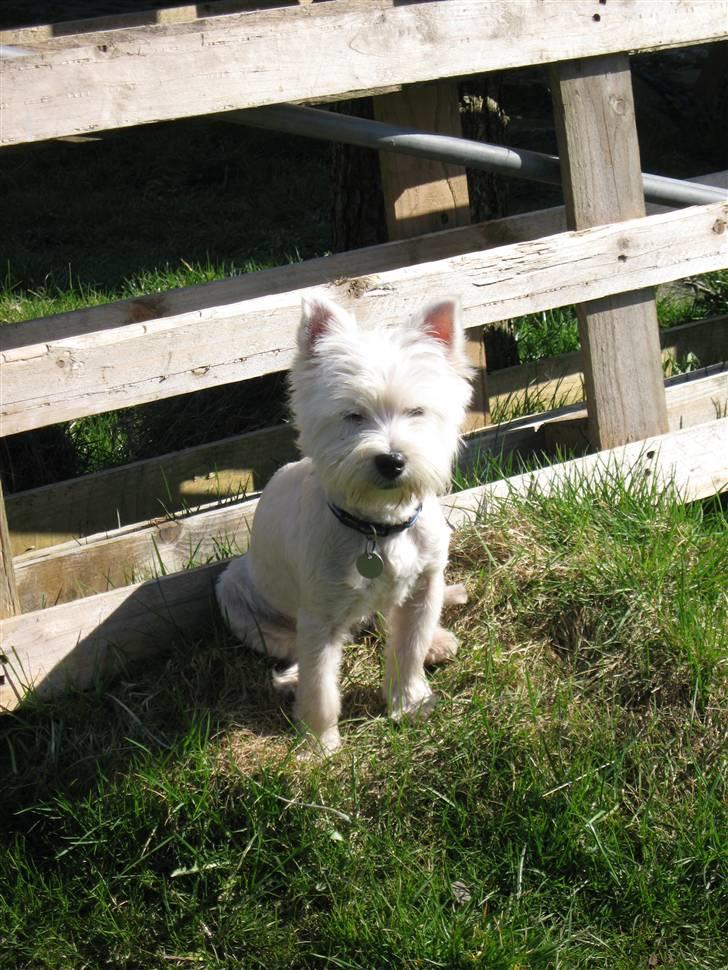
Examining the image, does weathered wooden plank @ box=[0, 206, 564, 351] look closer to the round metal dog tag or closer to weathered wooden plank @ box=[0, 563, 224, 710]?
weathered wooden plank @ box=[0, 563, 224, 710]

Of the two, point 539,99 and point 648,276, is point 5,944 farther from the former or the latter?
point 539,99

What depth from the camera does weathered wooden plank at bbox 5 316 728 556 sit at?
4594 millimetres

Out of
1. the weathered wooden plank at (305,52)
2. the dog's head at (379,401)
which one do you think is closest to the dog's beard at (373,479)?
the dog's head at (379,401)

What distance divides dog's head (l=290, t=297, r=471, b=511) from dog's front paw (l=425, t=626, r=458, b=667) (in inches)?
27.0

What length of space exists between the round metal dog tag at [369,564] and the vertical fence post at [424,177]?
1.44 meters

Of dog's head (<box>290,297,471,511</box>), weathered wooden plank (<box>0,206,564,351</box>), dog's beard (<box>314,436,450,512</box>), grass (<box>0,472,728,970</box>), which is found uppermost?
weathered wooden plank (<box>0,206,564,351</box>)

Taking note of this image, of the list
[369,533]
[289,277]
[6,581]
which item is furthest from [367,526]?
[289,277]

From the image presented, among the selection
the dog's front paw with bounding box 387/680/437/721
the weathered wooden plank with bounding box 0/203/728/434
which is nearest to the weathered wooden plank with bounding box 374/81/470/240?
the weathered wooden plank with bounding box 0/203/728/434

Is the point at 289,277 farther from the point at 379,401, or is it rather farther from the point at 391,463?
the point at 391,463

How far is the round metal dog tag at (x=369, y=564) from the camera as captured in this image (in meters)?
3.04

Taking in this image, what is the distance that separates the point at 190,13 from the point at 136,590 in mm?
3368

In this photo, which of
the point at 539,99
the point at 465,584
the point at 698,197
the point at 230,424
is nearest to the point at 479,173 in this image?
the point at 698,197

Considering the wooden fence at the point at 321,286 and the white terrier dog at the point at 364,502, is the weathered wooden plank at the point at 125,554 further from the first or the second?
the white terrier dog at the point at 364,502

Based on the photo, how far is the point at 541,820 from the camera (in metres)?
2.95
